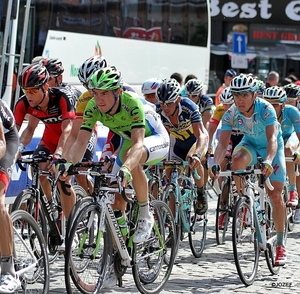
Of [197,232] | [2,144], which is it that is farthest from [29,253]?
[197,232]

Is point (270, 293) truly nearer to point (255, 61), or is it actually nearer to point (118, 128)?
point (118, 128)

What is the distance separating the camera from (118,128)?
7.54 m

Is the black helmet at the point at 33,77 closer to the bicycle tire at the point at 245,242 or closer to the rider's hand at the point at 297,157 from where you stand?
the bicycle tire at the point at 245,242

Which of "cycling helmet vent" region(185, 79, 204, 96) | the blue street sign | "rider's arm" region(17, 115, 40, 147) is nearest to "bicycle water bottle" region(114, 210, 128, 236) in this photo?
"rider's arm" region(17, 115, 40, 147)

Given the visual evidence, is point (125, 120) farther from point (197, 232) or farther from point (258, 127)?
point (197, 232)

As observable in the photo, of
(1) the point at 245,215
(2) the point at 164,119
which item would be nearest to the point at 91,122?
(1) the point at 245,215

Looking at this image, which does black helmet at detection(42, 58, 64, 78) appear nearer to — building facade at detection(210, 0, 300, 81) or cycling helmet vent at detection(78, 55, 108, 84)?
cycling helmet vent at detection(78, 55, 108, 84)

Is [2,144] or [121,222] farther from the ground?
[2,144]

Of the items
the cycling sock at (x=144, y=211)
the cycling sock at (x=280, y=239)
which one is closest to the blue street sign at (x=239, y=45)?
the cycling sock at (x=280, y=239)

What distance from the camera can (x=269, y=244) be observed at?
350 inches

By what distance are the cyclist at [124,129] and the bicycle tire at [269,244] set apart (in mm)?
1795

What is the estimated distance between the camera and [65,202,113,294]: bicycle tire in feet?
22.0

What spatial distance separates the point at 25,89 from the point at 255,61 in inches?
1176

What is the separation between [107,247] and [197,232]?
9.91ft
